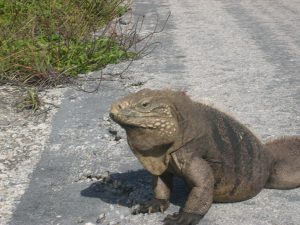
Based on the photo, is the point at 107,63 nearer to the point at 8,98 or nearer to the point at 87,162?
the point at 8,98

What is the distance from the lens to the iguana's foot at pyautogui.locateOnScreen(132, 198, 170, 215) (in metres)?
4.18

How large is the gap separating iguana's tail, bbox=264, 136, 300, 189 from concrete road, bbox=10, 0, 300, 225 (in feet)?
0.25

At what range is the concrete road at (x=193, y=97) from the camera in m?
4.30

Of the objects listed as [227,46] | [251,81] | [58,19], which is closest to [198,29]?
[227,46]

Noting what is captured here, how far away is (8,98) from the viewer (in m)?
6.79

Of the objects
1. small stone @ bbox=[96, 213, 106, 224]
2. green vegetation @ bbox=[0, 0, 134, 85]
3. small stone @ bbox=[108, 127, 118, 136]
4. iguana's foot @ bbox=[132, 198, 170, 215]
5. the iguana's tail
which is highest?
the iguana's tail

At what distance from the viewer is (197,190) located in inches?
150

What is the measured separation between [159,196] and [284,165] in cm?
91

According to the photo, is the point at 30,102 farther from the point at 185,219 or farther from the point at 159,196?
the point at 185,219

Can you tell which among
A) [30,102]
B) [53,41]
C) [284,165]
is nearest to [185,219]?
[284,165]

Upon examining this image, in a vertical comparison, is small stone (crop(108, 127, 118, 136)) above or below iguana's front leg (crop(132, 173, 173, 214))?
below

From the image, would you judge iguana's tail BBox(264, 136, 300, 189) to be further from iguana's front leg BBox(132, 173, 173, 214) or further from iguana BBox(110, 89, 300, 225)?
iguana's front leg BBox(132, 173, 173, 214)

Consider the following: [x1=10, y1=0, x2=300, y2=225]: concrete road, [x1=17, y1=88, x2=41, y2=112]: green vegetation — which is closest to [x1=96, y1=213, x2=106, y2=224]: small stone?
[x1=10, y1=0, x2=300, y2=225]: concrete road

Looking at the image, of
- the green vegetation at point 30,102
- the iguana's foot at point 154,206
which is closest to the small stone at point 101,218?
the iguana's foot at point 154,206
